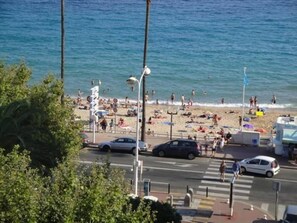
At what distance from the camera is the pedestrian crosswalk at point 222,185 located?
3070 centimetres

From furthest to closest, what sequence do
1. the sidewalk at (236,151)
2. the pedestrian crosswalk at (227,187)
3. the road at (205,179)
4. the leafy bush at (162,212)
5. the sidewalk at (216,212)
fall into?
1. the sidewalk at (236,151)
2. the road at (205,179)
3. the pedestrian crosswalk at (227,187)
4. the sidewalk at (216,212)
5. the leafy bush at (162,212)

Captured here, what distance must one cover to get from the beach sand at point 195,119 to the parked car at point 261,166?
12929 millimetres

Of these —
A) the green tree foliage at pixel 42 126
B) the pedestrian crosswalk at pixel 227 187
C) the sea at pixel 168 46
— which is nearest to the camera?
the green tree foliage at pixel 42 126

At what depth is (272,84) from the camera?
3014 inches

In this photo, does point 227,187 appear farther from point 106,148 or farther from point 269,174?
point 106,148

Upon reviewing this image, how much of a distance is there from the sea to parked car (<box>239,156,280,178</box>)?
47.4 ft

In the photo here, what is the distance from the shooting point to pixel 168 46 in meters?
97.0

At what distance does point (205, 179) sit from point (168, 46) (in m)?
65.3

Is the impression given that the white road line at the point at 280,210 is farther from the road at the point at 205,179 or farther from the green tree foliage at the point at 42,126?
the green tree foliage at the point at 42,126

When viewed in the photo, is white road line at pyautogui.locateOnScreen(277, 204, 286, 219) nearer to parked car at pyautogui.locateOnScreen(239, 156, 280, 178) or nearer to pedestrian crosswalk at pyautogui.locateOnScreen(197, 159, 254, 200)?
pedestrian crosswalk at pyautogui.locateOnScreen(197, 159, 254, 200)

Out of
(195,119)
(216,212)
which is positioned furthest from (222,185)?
(195,119)

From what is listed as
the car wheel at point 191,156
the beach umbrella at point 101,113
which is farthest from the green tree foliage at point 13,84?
the beach umbrella at point 101,113

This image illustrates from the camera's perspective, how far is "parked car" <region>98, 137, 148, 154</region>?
126ft

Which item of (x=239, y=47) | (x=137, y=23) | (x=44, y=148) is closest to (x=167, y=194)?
(x=44, y=148)
